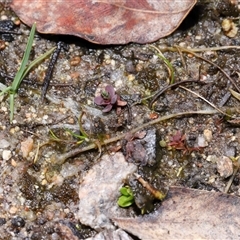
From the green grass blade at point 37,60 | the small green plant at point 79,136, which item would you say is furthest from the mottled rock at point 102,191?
the green grass blade at point 37,60

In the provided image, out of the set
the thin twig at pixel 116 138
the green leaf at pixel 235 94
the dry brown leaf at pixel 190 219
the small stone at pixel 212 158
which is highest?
the green leaf at pixel 235 94

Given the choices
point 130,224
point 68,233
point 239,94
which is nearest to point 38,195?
point 68,233

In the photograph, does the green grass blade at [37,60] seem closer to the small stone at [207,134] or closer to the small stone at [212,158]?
the small stone at [207,134]

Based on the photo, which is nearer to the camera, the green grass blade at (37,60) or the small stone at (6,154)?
the small stone at (6,154)

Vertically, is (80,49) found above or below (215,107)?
above

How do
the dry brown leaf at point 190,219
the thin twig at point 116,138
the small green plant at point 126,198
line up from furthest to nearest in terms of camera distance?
the thin twig at point 116,138 < the small green plant at point 126,198 < the dry brown leaf at point 190,219

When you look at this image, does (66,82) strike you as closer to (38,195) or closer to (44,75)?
(44,75)
